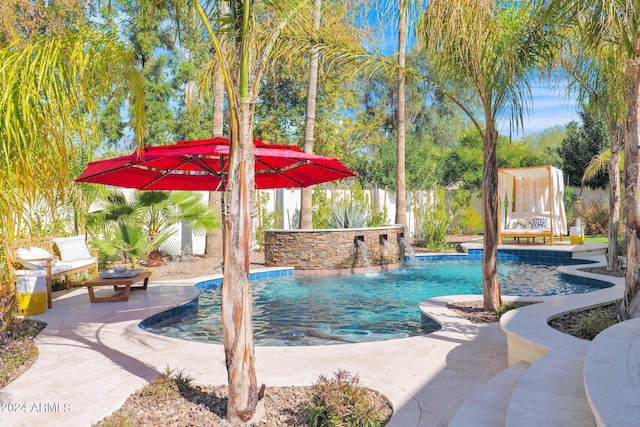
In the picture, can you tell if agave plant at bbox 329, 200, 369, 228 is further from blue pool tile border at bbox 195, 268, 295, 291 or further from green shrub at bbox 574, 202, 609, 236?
green shrub at bbox 574, 202, 609, 236

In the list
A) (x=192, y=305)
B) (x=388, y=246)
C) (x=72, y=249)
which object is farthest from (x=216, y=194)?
(x=192, y=305)

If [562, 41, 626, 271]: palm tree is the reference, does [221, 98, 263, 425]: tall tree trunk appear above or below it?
below

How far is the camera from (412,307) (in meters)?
8.18

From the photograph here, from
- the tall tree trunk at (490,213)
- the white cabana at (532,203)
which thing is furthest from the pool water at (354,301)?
the white cabana at (532,203)

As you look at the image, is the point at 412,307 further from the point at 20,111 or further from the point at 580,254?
the point at 580,254

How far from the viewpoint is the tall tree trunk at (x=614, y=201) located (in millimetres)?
9516

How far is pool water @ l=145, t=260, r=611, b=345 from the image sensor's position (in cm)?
662

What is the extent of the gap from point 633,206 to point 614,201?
5849 millimetres

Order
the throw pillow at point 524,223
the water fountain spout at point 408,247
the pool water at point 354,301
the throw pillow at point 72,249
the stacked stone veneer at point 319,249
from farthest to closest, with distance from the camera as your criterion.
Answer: the throw pillow at point 524,223 → the water fountain spout at point 408,247 → the stacked stone veneer at point 319,249 → the throw pillow at point 72,249 → the pool water at point 354,301

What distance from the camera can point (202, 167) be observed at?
6.42 m

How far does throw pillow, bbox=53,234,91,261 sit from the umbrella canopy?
3.04 metres

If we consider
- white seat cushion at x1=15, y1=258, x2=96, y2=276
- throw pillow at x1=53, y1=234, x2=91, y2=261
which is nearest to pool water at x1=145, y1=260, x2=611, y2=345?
white seat cushion at x1=15, y1=258, x2=96, y2=276

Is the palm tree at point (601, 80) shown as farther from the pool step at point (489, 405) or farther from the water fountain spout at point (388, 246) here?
the water fountain spout at point (388, 246)

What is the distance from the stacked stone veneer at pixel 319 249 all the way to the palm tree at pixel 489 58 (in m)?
5.73
